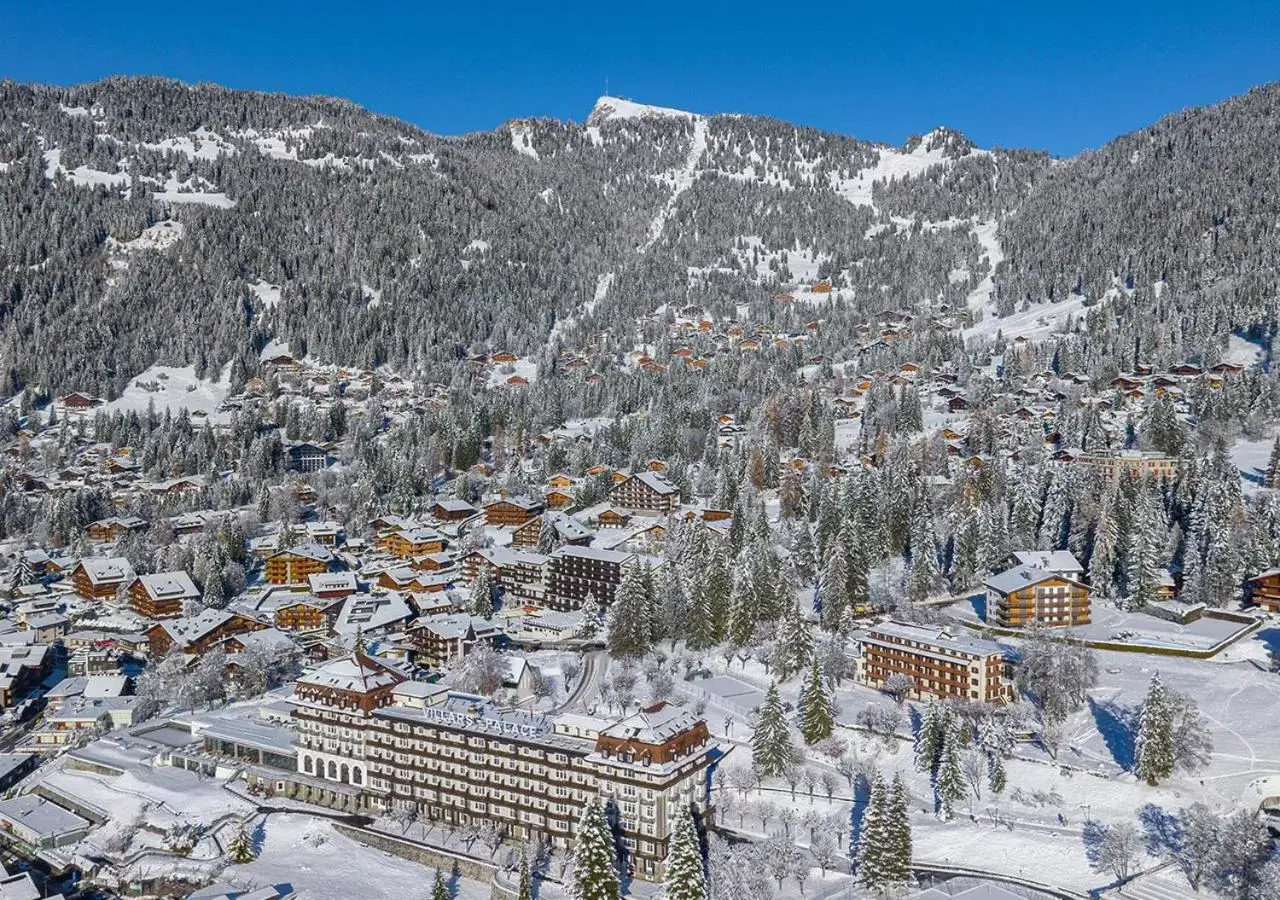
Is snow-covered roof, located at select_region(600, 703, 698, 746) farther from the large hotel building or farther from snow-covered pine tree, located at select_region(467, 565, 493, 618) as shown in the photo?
snow-covered pine tree, located at select_region(467, 565, 493, 618)

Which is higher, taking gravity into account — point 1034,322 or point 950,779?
point 1034,322

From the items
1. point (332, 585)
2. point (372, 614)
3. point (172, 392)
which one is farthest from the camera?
point (172, 392)

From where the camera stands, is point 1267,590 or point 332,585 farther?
point 332,585

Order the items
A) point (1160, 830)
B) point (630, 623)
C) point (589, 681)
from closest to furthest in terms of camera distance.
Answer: point (1160, 830), point (589, 681), point (630, 623)

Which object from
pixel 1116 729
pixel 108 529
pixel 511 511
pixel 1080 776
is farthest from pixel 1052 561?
pixel 108 529

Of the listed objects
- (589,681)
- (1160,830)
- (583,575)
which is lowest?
(1160,830)

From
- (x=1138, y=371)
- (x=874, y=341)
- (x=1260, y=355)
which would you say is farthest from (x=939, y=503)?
(x=874, y=341)

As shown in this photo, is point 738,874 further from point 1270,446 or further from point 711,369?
point 711,369

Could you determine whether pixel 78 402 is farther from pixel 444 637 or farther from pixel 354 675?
pixel 354 675
